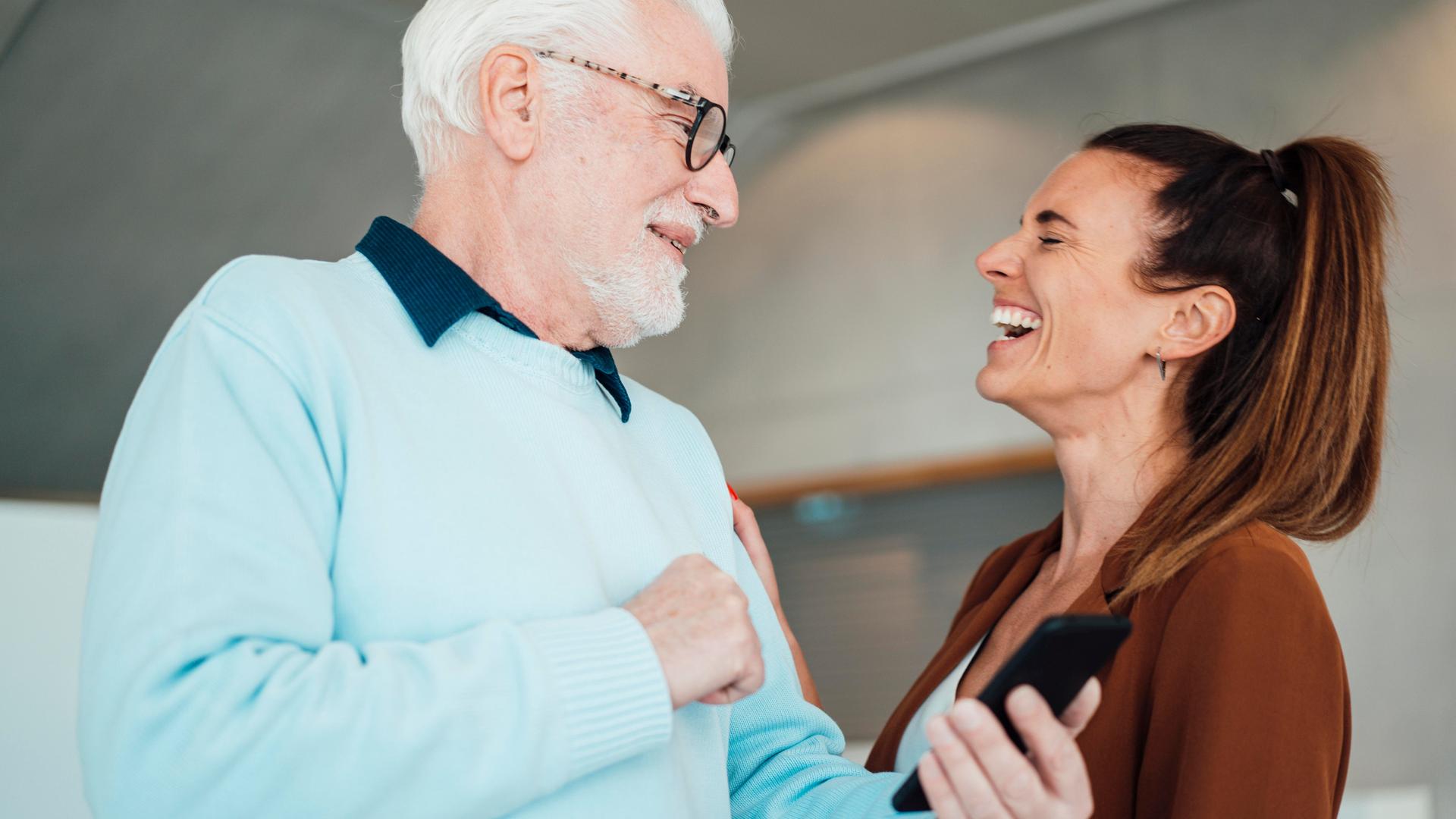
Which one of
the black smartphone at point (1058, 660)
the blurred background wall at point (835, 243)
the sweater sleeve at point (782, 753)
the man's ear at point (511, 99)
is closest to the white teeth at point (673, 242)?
the man's ear at point (511, 99)

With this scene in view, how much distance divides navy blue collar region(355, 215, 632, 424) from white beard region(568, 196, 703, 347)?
125mm

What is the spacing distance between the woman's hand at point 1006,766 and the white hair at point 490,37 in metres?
0.82

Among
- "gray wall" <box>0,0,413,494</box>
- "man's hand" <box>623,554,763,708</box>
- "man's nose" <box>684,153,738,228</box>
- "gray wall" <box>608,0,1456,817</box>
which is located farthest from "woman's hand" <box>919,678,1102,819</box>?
"gray wall" <box>0,0,413,494</box>

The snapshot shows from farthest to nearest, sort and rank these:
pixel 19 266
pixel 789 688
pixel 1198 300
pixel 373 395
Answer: pixel 19 266 < pixel 1198 300 < pixel 789 688 < pixel 373 395

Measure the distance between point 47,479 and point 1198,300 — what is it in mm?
3254

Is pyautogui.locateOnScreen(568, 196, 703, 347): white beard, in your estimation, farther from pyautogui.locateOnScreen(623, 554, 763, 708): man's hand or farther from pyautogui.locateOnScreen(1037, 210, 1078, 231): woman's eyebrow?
pyautogui.locateOnScreen(1037, 210, 1078, 231): woman's eyebrow

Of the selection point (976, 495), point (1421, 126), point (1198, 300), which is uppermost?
point (1421, 126)

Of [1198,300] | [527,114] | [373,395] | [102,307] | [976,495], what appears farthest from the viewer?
[976,495]

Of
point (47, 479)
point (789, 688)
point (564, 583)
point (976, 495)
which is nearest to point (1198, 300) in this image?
point (789, 688)

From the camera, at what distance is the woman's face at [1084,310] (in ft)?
6.43

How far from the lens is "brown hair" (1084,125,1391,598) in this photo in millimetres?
1772

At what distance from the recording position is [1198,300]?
1938mm

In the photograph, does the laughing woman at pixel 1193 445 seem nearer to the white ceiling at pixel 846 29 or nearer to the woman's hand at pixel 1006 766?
the woman's hand at pixel 1006 766

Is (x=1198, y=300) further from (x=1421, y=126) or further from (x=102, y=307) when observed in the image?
(x=102, y=307)
